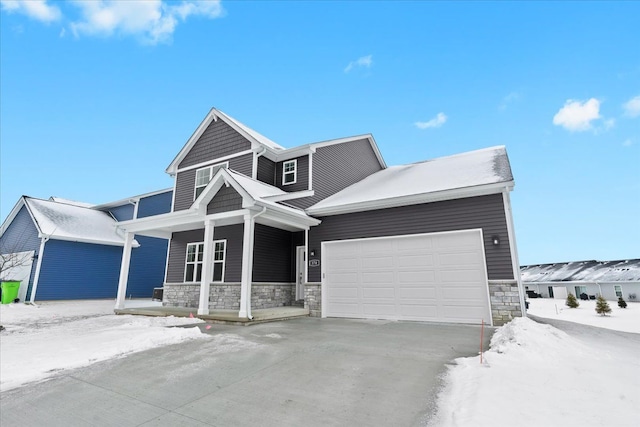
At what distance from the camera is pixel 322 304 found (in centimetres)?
966

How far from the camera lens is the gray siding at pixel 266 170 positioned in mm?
12109

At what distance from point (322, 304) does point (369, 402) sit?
22.2ft

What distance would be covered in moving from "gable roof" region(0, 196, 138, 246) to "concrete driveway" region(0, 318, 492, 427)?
45.1 feet

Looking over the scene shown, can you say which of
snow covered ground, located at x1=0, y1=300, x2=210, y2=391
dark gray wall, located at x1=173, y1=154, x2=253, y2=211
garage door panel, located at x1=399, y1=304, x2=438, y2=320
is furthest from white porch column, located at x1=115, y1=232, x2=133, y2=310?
garage door panel, located at x1=399, y1=304, x2=438, y2=320

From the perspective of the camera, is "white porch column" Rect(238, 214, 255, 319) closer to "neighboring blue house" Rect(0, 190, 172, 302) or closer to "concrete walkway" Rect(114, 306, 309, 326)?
"concrete walkway" Rect(114, 306, 309, 326)

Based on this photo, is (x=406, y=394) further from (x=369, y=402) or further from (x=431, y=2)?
(x=431, y=2)

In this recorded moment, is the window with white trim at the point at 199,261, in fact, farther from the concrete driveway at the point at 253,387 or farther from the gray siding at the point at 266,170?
the concrete driveway at the point at 253,387

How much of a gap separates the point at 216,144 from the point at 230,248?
5.03 m

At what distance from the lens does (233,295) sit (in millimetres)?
10695

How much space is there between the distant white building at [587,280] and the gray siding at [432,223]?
2865 cm

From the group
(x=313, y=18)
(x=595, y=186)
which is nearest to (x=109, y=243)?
(x=313, y=18)

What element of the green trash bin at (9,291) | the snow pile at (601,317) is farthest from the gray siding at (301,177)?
the green trash bin at (9,291)

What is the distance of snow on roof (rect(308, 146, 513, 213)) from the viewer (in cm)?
836

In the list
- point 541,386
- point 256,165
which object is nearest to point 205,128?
point 256,165
